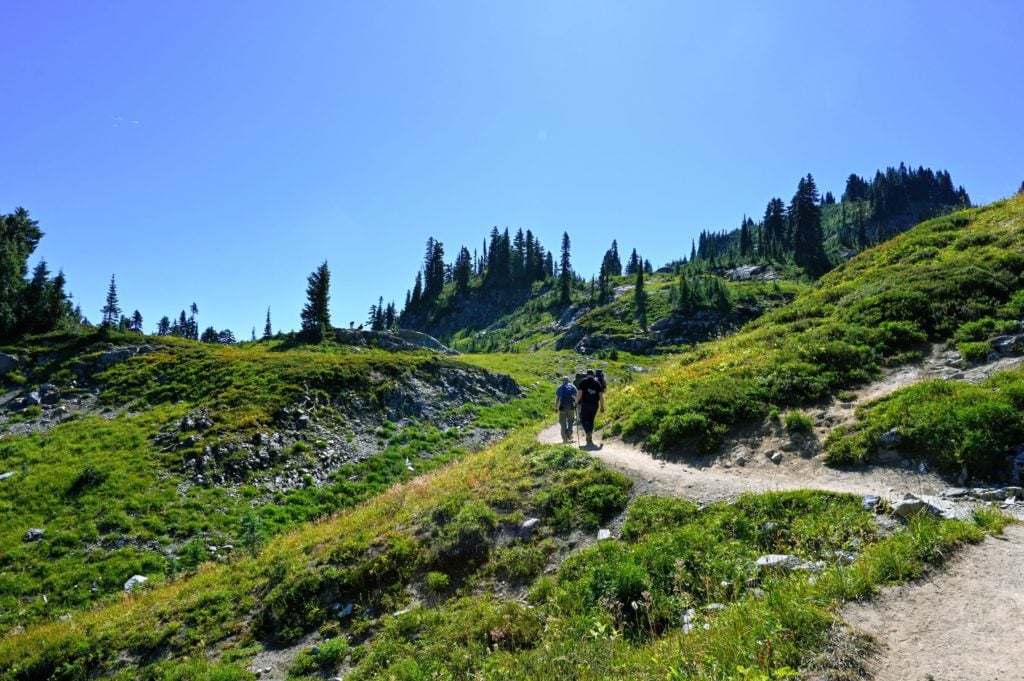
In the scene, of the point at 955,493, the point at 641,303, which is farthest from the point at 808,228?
the point at 955,493

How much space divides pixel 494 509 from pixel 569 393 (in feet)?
26.2

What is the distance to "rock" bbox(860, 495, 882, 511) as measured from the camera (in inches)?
353

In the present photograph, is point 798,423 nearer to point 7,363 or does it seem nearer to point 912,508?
point 912,508

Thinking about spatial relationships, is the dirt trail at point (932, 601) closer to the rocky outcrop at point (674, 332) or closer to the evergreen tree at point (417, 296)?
the rocky outcrop at point (674, 332)

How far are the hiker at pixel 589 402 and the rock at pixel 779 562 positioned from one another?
1029 cm

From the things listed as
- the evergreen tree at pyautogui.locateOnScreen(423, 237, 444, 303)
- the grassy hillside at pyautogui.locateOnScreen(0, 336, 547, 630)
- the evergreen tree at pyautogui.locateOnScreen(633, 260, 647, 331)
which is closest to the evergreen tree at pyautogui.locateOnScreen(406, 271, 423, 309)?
the evergreen tree at pyautogui.locateOnScreen(423, 237, 444, 303)

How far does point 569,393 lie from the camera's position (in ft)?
67.5

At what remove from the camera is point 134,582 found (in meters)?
15.8

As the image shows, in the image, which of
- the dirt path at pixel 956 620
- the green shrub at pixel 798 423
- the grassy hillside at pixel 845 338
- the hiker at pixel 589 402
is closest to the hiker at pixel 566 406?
the hiker at pixel 589 402

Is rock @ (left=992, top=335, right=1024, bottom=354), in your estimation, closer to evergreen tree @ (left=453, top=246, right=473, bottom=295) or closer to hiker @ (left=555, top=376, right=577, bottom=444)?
hiker @ (left=555, top=376, right=577, bottom=444)

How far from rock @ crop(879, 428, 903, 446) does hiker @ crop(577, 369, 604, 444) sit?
29.6 ft

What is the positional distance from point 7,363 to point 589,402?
43410 millimetres

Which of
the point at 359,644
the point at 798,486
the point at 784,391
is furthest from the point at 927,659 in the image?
the point at 784,391

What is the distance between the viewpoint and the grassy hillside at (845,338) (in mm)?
15742
